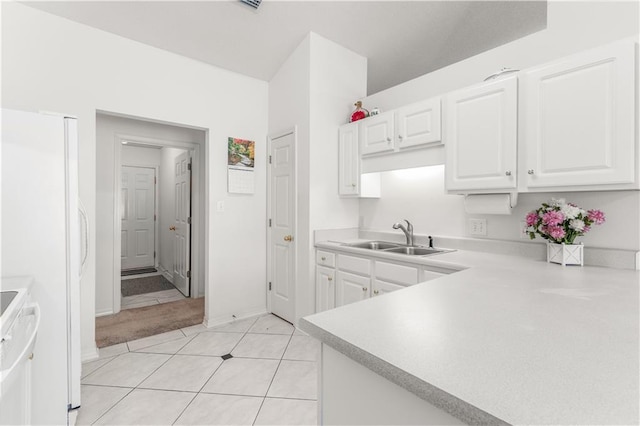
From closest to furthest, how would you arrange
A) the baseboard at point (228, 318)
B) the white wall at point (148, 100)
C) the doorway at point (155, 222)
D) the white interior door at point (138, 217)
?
the white wall at point (148, 100) < the baseboard at point (228, 318) < the doorway at point (155, 222) < the white interior door at point (138, 217)

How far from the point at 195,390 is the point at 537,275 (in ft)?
7.01

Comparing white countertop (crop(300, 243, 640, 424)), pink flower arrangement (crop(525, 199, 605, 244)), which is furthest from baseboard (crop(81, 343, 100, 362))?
pink flower arrangement (crop(525, 199, 605, 244))

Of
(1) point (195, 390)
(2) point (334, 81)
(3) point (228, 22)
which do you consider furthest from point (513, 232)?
(3) point (228, 22)

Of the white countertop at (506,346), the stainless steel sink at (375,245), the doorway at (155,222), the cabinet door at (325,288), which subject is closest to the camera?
the white countertop at (506,346)

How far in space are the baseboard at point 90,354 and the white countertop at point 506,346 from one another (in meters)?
2.48

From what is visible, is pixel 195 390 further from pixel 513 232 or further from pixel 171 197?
pixel 171 197

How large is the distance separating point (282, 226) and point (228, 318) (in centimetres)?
112

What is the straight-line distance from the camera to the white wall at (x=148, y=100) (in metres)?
2.25

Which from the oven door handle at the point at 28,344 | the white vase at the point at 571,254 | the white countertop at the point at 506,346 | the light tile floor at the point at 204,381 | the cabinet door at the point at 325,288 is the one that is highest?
the white vase at the point at 571,254

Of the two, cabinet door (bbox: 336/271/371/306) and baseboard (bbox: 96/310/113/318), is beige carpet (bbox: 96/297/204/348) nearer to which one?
baseboard (bbox: 96/310/113/318)

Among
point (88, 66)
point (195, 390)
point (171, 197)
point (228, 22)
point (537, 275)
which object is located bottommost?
point (195, 390)

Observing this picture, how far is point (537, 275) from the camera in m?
1.47

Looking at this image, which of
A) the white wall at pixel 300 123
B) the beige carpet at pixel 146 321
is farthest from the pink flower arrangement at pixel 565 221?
the beige carpet at pixel 146 321

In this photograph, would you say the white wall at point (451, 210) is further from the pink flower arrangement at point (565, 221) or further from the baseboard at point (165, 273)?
the baseboard at point (165, 273)
